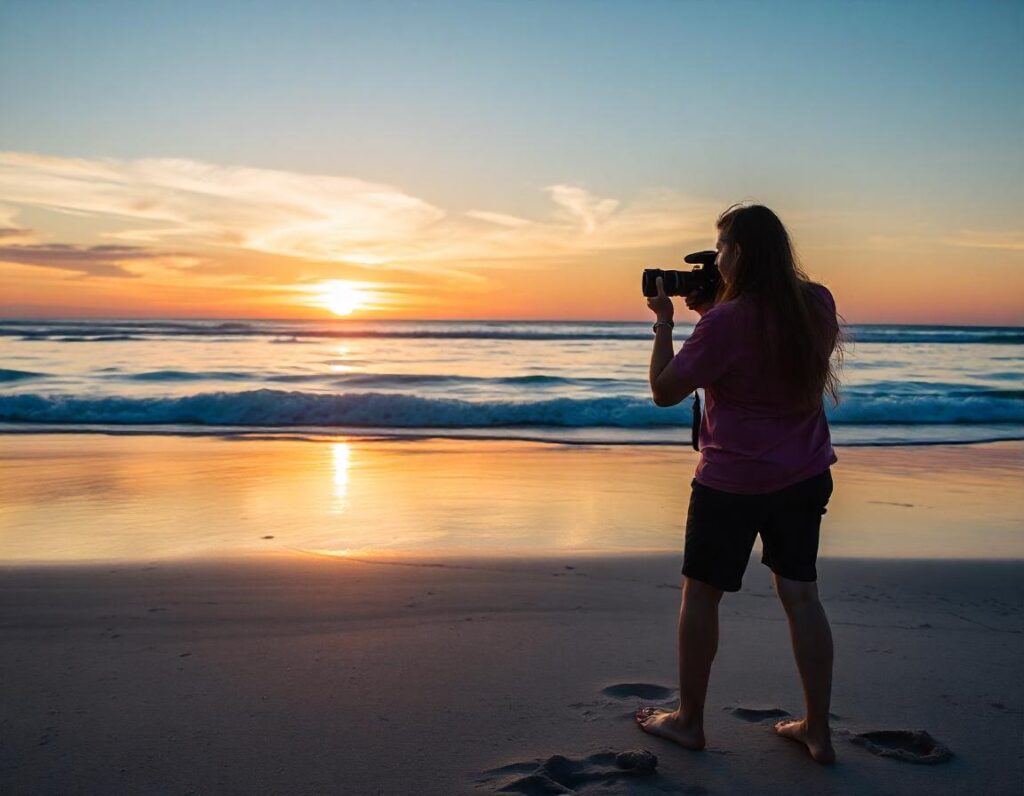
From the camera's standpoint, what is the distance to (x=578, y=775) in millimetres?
2717

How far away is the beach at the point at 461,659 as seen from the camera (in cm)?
277

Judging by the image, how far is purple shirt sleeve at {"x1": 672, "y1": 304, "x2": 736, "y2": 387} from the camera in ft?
8.60

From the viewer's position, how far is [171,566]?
195 inches

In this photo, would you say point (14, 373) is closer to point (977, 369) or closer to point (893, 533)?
point (893, 533)

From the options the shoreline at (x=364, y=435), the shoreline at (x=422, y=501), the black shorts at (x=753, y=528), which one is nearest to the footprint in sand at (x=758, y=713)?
the black shorts at (x=753, y=528)

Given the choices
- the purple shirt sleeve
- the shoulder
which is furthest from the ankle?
the shoulder

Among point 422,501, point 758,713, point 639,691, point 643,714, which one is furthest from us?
point 422,501

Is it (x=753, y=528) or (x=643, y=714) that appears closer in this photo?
(x=753, y=528)

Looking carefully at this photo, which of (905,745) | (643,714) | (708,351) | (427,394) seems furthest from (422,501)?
(427,394)

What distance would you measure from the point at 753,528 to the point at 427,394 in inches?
643

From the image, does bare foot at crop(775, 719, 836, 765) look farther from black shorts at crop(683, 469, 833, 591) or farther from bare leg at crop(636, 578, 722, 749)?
black shorts at crop(683, 469, 833, 591)

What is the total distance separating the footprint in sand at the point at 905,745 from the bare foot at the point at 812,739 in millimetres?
142

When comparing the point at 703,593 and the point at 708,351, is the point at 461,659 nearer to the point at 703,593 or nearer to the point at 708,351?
the point at 703,593

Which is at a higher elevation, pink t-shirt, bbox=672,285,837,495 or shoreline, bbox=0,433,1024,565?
pink t-shirt, bbox=672,285,837,495
